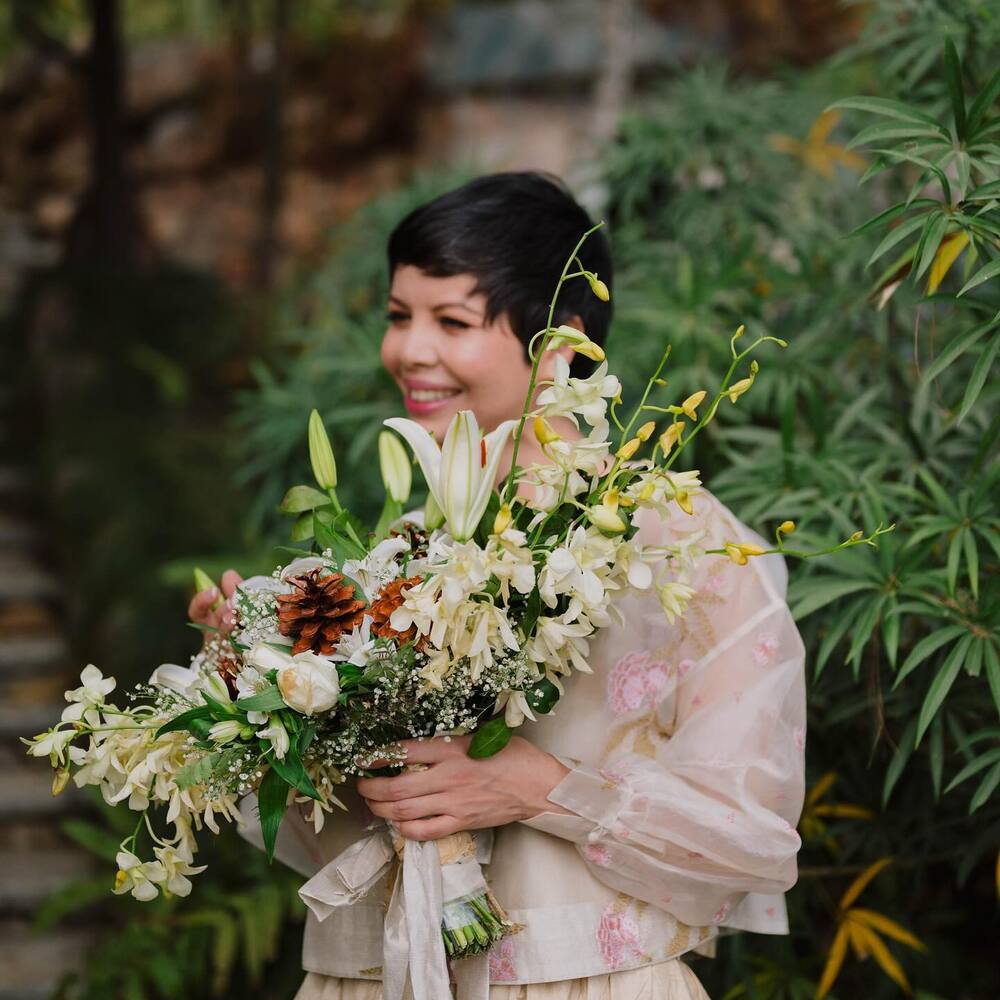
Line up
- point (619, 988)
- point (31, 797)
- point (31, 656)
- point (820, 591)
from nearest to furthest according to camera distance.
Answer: point (619, 988), point (820, 591), point (31, 797), point (31, 656)

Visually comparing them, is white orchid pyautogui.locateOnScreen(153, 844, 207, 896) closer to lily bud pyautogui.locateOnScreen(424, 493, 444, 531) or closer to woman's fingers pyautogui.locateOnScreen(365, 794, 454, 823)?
woman's fingers pyautogui.locateOnScreen(365, 794, 454, 823)

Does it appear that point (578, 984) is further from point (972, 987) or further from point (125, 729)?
point (972, 987)

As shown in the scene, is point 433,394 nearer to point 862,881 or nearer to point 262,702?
point 262,702

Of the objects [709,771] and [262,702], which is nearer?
[262,702]

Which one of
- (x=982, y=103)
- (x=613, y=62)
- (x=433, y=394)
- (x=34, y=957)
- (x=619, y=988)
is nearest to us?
(x=619, y=988)

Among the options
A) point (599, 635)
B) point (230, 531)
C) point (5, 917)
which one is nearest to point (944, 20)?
point (599, 635)

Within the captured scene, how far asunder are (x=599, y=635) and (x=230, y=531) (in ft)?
10.8

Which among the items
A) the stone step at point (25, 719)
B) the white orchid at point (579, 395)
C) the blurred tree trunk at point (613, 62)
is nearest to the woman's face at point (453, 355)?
the white orchid at point (579, 395)

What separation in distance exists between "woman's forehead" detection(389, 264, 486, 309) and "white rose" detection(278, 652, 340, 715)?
25.6 inches

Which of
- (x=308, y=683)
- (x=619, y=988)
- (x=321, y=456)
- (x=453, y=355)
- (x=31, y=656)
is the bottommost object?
(x=31, y=656)

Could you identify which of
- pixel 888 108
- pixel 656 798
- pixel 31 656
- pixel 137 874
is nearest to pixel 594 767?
pixel 656 798

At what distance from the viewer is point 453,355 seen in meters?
1.82

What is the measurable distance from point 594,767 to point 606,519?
0.47m

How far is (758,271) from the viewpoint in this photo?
2953mm
